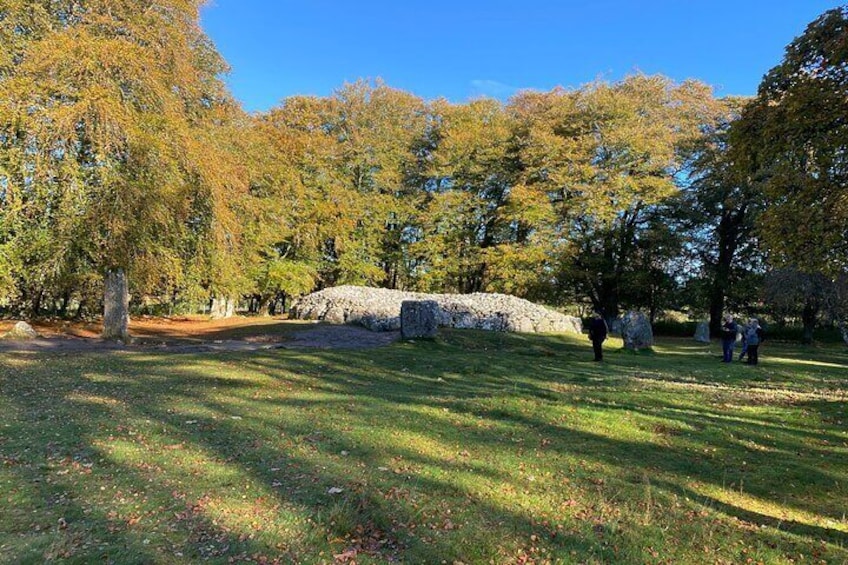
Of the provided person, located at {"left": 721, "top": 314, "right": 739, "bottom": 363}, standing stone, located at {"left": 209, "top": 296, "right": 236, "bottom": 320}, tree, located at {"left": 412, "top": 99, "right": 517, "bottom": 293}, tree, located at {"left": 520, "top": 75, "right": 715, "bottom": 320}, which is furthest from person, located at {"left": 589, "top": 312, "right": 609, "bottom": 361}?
standing stone, located at {"left": 209, "top": 296, "right": 236, "bottom": 320}

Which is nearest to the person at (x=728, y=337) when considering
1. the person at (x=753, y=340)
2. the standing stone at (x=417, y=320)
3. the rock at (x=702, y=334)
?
the person at (x=753, y=340)

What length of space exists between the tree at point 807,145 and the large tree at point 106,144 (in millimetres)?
13815

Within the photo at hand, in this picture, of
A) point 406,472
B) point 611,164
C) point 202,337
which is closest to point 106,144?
point 202,337

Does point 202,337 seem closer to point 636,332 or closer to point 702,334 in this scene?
point 636,332

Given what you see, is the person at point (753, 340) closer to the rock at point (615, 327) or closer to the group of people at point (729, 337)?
the group of people at point (729, 337)

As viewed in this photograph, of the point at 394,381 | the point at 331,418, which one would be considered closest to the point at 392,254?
the point at 394,381

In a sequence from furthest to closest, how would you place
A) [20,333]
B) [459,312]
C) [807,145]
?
[459,312], [20,333], [807,145]

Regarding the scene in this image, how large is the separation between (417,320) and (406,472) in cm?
1321

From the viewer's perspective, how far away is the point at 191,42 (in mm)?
18109

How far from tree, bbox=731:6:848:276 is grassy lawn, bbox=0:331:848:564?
2842 mm

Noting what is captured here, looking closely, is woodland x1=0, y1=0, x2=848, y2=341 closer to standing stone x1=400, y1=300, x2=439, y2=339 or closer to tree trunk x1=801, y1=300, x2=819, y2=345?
tree trunk x1=801, y1=300, x2=819, y2=345

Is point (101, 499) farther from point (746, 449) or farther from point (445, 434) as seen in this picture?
point (746, 449)

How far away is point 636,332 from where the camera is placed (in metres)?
18.4

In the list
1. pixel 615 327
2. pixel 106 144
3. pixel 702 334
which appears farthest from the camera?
pixel 615 327
